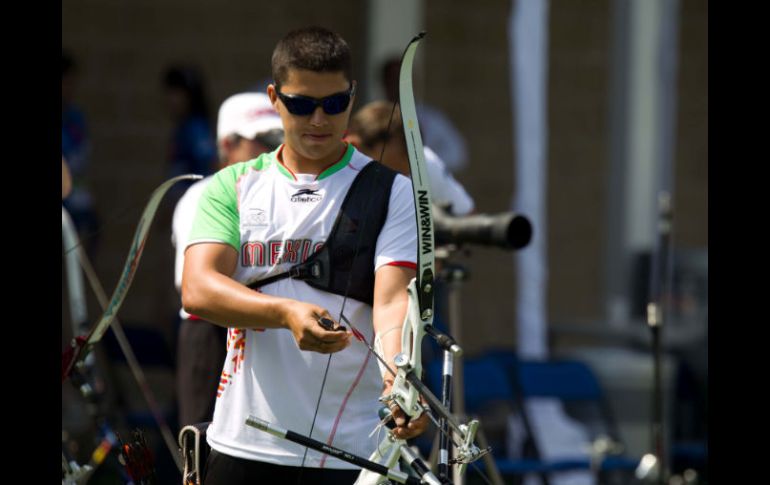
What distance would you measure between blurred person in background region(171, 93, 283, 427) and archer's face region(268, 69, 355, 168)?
1.18m

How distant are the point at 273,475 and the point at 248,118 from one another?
5.17 ft

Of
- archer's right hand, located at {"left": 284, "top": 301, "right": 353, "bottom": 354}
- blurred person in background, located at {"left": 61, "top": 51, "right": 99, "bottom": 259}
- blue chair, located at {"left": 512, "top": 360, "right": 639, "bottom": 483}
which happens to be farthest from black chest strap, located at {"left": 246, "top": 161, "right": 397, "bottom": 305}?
blurred person in background, located at {"left": 61, "top": 51, "right": 99, "bottom": 259}

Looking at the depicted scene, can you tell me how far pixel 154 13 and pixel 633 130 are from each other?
286 cm

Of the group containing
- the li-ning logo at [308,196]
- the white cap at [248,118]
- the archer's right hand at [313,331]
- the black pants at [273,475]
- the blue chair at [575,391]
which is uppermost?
the white cap at [248,118]

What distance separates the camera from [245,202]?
305cm

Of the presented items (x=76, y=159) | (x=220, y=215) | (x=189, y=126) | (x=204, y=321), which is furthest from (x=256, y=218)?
(x=76, y=159)

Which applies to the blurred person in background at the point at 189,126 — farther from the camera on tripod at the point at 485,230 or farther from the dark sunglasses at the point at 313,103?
the dark sunglasses at the point at 313,103

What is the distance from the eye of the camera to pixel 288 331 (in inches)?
119

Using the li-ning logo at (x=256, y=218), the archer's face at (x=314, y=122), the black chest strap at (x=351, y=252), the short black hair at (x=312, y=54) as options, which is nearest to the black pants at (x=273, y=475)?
the black chest strap at (x=351, y=252)

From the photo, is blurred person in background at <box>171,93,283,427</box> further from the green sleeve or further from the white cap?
the green sleeve

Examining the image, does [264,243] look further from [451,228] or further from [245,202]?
[451,228]

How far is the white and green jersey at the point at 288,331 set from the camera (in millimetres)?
3004

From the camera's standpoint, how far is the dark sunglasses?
9.69ft
